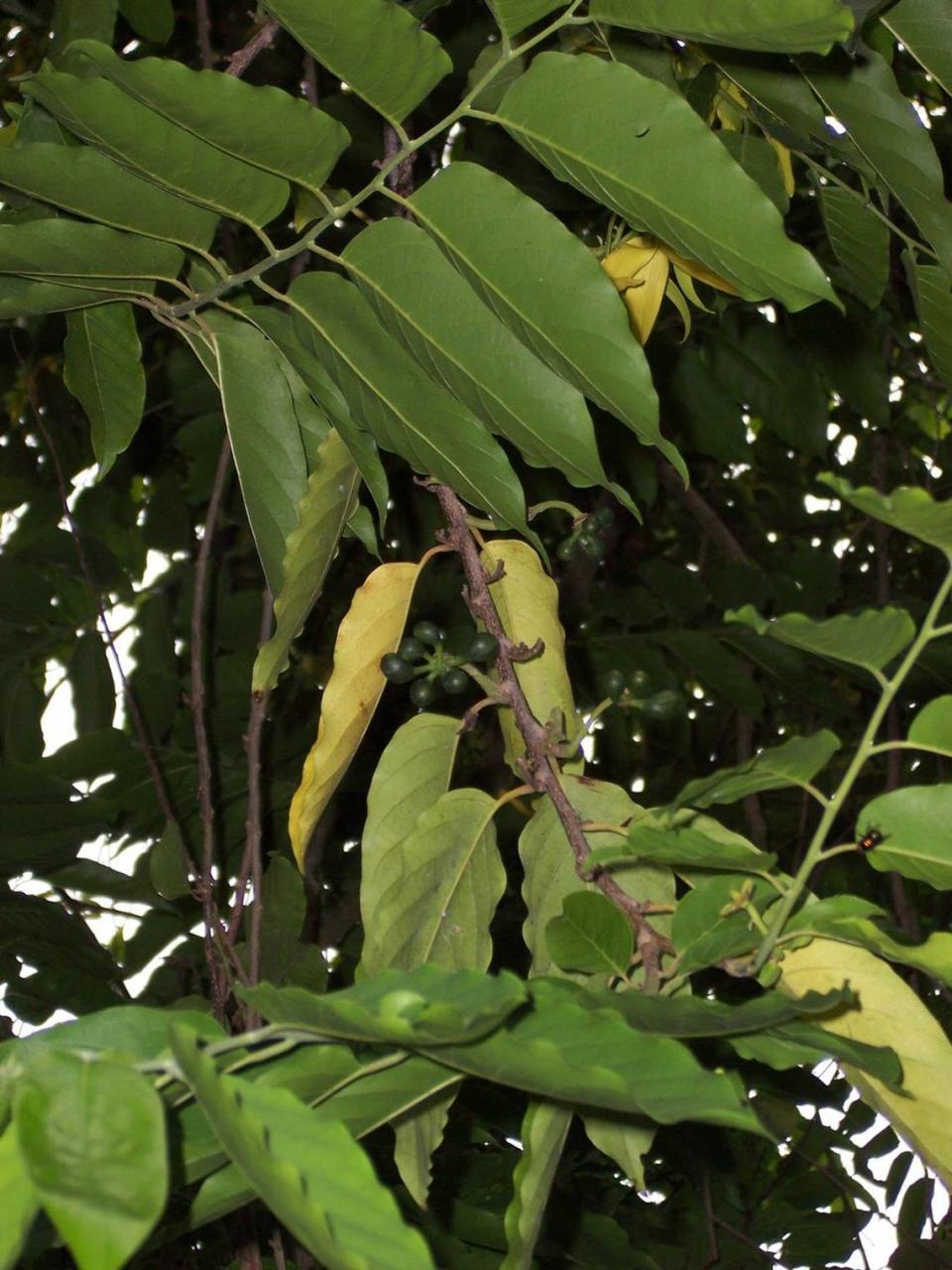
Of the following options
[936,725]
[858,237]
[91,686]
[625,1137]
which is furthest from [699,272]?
[91,686]

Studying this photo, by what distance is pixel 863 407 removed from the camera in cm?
216

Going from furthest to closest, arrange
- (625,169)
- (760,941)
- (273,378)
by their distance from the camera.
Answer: (273,378)
(625,169)
(760,941)

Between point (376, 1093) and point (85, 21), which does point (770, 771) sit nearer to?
point (376, 1093)

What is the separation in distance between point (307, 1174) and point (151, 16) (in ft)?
5.54

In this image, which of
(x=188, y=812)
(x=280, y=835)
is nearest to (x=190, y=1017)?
(x=188, y=812)

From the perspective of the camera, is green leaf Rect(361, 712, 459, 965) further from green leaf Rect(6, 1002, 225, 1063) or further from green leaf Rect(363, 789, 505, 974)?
green leaf Rect(6, 1002, 225, 1063)

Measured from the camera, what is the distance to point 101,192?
0.95m

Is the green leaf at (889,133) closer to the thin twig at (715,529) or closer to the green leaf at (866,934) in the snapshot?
the green leaf at (866,934)

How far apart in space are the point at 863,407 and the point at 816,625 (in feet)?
5.50

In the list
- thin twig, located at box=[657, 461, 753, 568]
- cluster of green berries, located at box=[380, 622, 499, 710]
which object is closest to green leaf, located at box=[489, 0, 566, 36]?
cluster of green berries, located at box=[380, 622, 499, 710]

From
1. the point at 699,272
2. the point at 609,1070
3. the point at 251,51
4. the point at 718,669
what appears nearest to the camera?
the point at 609,1070

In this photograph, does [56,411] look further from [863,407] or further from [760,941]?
[760,941]

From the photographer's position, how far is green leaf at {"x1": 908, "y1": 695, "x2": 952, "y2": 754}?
0.67 m

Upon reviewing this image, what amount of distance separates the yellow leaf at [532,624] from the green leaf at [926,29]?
505mm
